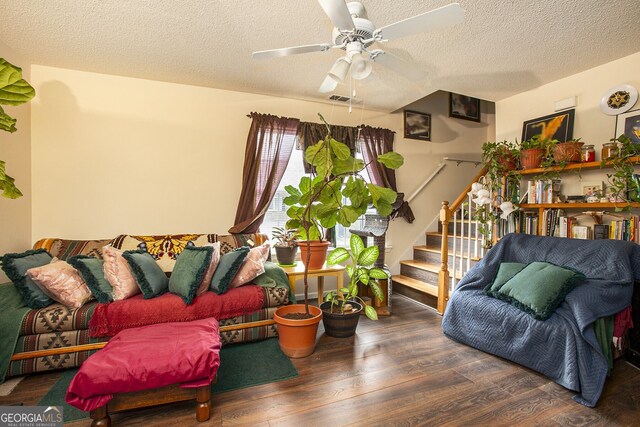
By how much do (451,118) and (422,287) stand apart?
2627mm

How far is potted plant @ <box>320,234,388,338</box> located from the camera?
2.75 meters

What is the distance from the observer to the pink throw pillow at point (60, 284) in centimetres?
217

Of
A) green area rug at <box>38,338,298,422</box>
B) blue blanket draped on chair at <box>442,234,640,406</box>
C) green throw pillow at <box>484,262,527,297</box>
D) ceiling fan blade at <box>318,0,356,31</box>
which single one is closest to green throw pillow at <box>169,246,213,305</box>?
green area rug at <box>38,338,298,422</box>

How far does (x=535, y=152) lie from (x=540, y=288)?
1.49m

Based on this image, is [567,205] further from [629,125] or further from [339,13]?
[339,13]

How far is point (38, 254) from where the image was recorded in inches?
95.3

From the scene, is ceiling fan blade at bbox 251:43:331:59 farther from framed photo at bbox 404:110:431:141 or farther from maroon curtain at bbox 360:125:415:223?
framed photo at bbox 404:110:431:141

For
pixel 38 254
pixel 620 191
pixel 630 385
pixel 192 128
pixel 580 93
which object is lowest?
pixel 630 385

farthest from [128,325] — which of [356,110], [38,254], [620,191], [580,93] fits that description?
[580,93]

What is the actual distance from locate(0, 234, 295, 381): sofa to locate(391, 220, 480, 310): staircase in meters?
1.78

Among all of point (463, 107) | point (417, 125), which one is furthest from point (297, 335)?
point (463, 107)

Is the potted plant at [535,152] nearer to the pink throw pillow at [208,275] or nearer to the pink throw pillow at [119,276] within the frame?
the pink throw pillow at [208,275]

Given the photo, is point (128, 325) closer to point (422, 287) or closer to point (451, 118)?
point (422, 287)

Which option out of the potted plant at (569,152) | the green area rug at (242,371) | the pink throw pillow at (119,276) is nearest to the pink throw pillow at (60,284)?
the pink throw pillow at (119,276)
